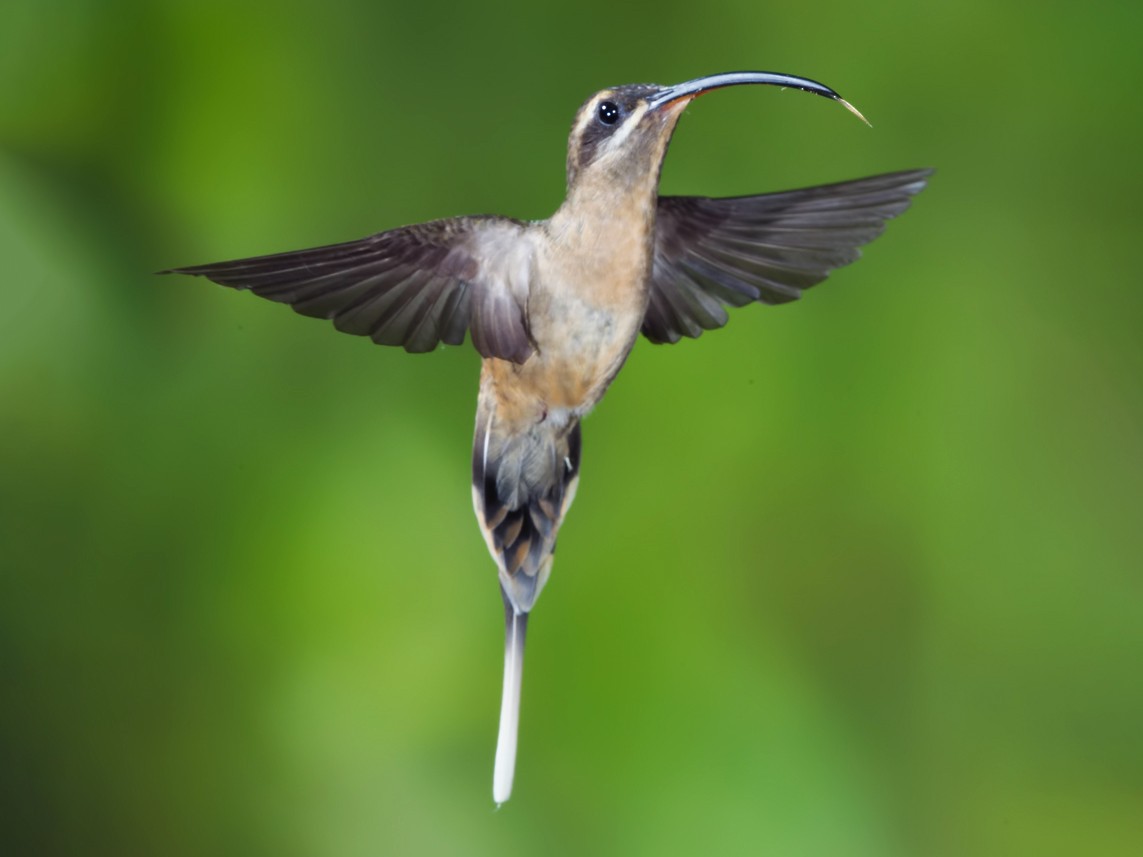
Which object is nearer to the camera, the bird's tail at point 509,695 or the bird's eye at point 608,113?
the bird's eye at point 608,113

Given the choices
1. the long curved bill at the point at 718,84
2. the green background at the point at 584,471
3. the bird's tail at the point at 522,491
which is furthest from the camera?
the green background at the point at 584,471

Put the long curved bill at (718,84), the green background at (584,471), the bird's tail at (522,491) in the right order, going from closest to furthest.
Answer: the long curved bill at (718,84)
the bird's tail at (522,491)
the green background at (584,471)

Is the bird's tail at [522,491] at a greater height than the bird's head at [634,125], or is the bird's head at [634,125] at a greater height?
the bird's head at [634,125]

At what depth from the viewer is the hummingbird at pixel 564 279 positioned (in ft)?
2.28

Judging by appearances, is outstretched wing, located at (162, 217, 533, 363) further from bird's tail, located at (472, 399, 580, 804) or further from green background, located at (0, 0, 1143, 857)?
green background, located at (0, 0, 1143, 857)

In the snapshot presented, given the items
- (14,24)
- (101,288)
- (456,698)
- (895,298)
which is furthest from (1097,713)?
(14,24)

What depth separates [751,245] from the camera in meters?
0.88

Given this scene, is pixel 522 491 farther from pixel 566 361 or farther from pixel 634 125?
pixel 634 125

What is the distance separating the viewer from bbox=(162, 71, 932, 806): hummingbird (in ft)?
2.28

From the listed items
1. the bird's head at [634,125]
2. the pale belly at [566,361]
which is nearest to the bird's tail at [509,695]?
the pale belly at [566,361]

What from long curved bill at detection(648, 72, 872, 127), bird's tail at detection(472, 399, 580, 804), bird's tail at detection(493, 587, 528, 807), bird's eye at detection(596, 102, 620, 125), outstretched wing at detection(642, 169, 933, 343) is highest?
long curved bill at detection(648, 72, 872, 127)

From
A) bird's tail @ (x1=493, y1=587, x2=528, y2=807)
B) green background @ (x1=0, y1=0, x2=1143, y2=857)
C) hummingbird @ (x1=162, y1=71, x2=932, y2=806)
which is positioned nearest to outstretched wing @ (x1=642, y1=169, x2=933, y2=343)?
hummingbird @ (x1=162, y1=71, x2=932, y2=806)

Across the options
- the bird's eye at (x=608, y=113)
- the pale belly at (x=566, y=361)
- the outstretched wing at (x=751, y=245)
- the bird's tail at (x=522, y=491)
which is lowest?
the bird's tail at (x=522, y=491)

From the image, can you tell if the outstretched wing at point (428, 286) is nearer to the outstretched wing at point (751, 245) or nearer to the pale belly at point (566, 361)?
the pale belly at point (566, 361)
